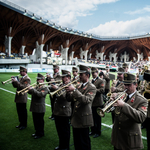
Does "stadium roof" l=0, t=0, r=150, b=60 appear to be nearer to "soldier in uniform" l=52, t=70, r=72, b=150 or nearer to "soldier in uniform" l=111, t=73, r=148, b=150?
"soldier in uniform" l=52, t=70, r=72, b=150

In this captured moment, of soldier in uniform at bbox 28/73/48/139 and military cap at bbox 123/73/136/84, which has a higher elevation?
military cap at bbox 123/73/136/84

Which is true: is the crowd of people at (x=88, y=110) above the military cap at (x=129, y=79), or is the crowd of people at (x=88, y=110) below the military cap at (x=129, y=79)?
below

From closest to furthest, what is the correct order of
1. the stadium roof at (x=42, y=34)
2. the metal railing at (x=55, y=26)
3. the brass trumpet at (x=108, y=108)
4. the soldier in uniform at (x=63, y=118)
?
the brass trumpet at (x=108, y=108) → the soldier in uniform at (x=63, y=118) → the metal railing at (x=55, y=26) → the stadium roof at (x=42, y=34)

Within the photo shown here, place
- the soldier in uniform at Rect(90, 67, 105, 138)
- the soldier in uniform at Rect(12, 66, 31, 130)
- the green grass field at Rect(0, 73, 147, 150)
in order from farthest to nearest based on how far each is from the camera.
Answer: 1. the soldier in uniform at Rect(12, 66, 31, 130)
2. the soldier in uniform at Rect(90, 67, 105, 138)
3. the green grass field at Rect(0, 73, 147, 150)

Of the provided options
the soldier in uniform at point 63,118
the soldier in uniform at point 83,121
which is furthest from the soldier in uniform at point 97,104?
the soldier in uniform at point 83,121

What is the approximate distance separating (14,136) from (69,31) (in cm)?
3938

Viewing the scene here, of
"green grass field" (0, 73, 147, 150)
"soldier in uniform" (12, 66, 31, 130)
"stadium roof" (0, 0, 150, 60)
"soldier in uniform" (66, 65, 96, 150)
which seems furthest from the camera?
"stadium roof" (0, 0, 150, 60)

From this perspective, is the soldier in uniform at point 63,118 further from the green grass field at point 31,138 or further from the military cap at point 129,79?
the military cap at point 129,79

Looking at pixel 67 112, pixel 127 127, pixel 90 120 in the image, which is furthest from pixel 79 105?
pixel 127 127

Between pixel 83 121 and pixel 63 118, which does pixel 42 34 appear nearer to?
pixel 63 118

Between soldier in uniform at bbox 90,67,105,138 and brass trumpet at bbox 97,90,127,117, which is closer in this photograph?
brass trumpet at bbox 97,90,127,117

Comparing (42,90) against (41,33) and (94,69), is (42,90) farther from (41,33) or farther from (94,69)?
(41,33)

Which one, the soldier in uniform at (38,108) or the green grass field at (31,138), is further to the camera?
the soldier in uniform at (38,108)

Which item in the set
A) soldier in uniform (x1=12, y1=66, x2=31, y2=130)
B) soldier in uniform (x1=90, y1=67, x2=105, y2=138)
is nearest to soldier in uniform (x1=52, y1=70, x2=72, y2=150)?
soldier in uniform (x1=90, y1=67, x2=105, y2=138)
